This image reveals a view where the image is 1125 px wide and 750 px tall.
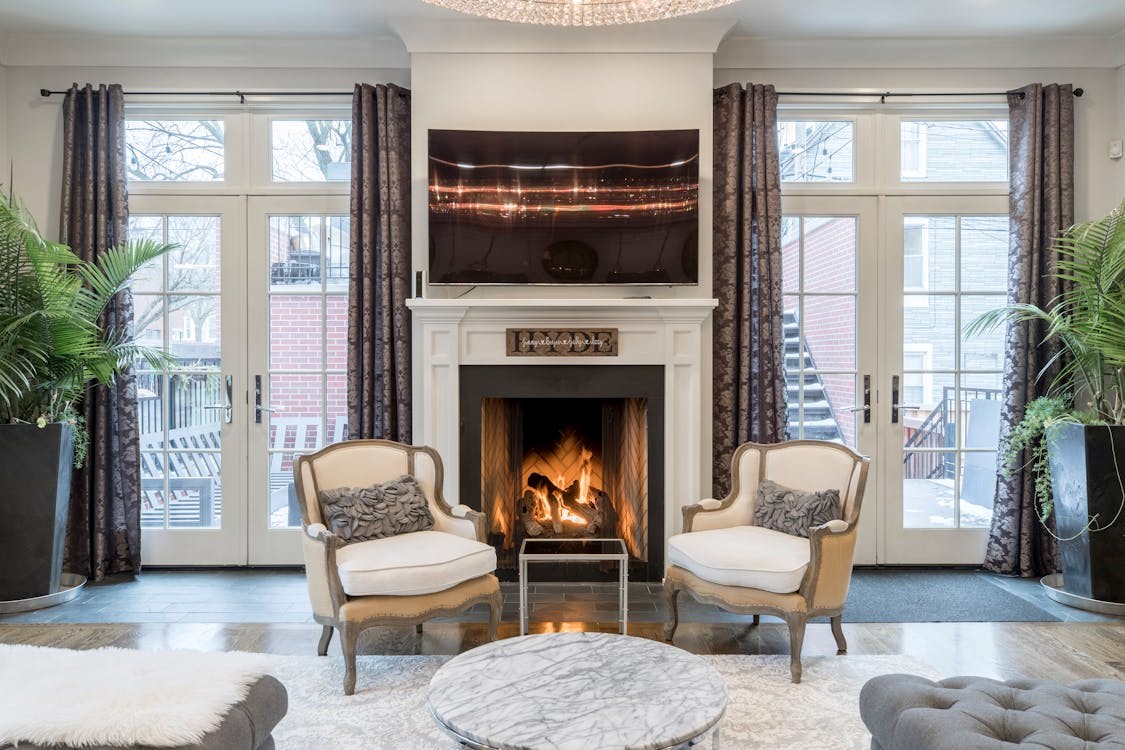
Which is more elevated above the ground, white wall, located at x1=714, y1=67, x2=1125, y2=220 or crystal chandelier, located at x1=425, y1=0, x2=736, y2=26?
white wall, located at x1=714, y1=67, x2=1125, y2=220

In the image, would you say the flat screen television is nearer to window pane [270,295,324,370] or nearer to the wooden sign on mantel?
the wooden sign on mantel

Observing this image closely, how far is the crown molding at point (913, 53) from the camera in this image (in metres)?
4.22

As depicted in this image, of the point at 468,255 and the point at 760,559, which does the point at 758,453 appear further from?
the point at 468,255

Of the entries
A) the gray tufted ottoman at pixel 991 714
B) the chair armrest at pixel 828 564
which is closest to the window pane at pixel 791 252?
the chair armrest at pixel 828 564

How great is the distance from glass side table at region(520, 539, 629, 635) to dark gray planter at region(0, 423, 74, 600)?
241 centimetres

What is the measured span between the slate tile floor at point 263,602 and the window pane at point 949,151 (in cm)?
235

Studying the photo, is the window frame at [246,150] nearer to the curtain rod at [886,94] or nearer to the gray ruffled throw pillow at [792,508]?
the curtain rod at [886,94]

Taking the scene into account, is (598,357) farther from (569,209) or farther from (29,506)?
(29,506)

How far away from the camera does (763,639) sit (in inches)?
126

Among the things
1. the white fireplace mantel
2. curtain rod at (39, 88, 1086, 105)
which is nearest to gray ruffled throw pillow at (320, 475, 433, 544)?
the white fireplace mantel

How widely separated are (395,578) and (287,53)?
317cm

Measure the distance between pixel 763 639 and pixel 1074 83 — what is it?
3719 millimetres

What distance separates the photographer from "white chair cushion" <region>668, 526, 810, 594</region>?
9.22 feet

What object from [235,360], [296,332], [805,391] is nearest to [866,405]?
[805,391]
